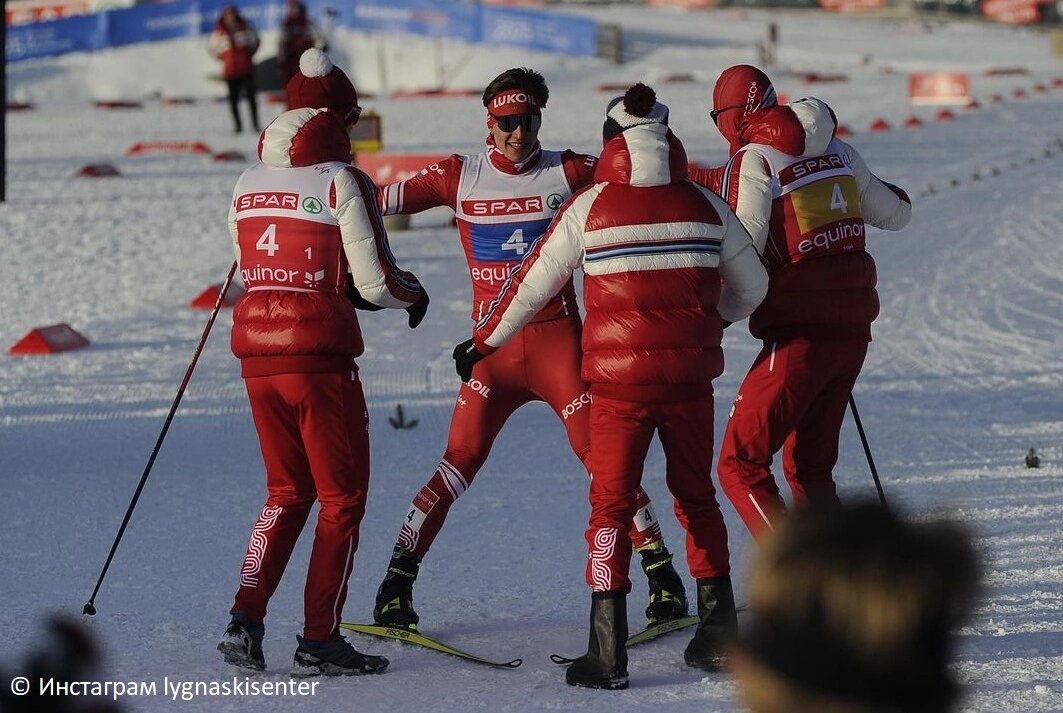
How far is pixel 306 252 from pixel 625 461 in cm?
118

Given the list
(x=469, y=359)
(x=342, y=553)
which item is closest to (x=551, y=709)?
(x=342, y=553)

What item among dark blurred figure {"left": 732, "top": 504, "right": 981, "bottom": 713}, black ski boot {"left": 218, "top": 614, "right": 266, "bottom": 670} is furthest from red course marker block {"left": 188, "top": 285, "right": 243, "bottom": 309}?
dark blurred figure {"left": 732, "top": 504, "right": 981, "bottom": 713}

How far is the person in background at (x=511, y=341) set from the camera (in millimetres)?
5324

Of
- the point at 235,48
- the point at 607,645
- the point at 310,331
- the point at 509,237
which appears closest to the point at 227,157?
the point at 235,48

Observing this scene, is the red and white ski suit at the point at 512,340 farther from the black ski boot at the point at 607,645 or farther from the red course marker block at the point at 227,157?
the red course marker block at the point at 227,157

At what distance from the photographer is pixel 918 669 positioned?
1.66m

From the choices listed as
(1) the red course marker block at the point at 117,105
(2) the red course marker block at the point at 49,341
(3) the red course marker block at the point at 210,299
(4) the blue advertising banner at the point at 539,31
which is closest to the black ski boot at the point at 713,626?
(2) the red course marker block at the point at 49,341

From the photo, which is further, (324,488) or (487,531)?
(487,531)

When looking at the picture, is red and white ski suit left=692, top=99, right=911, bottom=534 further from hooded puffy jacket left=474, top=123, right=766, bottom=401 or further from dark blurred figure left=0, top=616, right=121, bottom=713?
dark blurred figure left=0, top=616, right=121, bottom=713

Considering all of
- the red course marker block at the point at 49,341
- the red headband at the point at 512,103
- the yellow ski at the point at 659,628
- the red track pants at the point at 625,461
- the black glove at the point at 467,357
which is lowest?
the yellow ski at the point at 659,628

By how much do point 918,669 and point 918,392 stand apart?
24.6 ft

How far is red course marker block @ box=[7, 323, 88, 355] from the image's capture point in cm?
1007

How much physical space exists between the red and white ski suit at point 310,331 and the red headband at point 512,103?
2.29ft

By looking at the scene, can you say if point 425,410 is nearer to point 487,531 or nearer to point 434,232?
point 487,531
